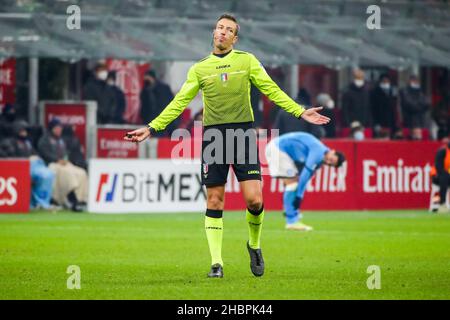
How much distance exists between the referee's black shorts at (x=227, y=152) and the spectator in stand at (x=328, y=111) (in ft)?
51.7

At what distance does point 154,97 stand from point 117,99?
0.88 meters

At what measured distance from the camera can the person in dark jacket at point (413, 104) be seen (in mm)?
30562

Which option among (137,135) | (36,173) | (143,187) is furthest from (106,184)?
(137,135)

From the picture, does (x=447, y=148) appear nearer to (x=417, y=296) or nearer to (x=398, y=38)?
(x=398, y=38)

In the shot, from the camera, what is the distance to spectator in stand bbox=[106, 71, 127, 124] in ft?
93.8

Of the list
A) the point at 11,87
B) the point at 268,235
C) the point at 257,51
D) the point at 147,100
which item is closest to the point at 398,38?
the point at 257,51

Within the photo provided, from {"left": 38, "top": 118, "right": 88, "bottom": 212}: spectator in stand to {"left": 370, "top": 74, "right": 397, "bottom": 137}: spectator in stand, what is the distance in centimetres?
808

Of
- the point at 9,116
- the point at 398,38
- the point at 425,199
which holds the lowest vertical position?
the point at 425,199

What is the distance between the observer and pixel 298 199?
20812 mm

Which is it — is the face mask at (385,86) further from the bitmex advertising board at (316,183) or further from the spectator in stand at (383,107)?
the bitmex advertising board at (316,183)

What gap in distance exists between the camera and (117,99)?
1133 inches

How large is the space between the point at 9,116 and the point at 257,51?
18.6 ft

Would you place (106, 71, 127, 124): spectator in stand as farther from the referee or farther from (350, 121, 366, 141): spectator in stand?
the referee

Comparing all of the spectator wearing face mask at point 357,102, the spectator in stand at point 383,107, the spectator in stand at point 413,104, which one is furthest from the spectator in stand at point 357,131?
the spectator in stand at point 413,104
